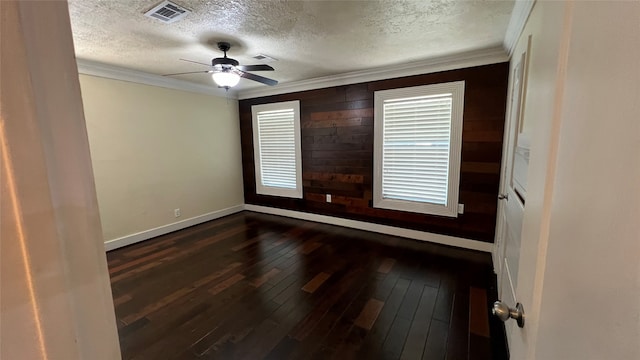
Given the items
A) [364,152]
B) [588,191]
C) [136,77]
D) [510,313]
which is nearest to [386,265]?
[364,152]

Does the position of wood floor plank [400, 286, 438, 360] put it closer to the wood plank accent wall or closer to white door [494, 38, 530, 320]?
white door [494, 38, 530, 320]

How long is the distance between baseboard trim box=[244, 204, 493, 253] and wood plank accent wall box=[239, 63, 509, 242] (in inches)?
2.6

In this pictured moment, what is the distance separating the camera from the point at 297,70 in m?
3.69

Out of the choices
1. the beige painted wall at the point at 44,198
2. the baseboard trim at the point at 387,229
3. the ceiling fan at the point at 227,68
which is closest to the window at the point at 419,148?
the baseboard trim at the point at 387,229

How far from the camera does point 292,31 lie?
2408mm

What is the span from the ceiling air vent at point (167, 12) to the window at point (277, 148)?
98.8 inches

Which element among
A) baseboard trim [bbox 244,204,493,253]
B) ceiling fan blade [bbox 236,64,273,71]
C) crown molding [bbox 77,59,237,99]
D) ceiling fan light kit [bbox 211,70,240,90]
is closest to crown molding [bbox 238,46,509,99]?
crown molding [bbox 77,59,237,99]

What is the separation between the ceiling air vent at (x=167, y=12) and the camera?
1915 mm

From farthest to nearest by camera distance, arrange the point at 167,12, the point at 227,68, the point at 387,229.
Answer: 1. the point at 387,229
2. the point at 227,68
3. the point at 167,12

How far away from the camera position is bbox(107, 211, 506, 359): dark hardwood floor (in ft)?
6.10

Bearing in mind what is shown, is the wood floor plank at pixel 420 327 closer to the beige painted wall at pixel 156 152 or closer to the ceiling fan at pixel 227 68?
the ceiling fan at pixel 227 68

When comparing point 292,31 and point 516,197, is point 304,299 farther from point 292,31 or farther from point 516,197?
point 292,31

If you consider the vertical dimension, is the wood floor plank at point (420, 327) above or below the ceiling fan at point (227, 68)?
below

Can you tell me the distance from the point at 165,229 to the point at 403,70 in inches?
162
